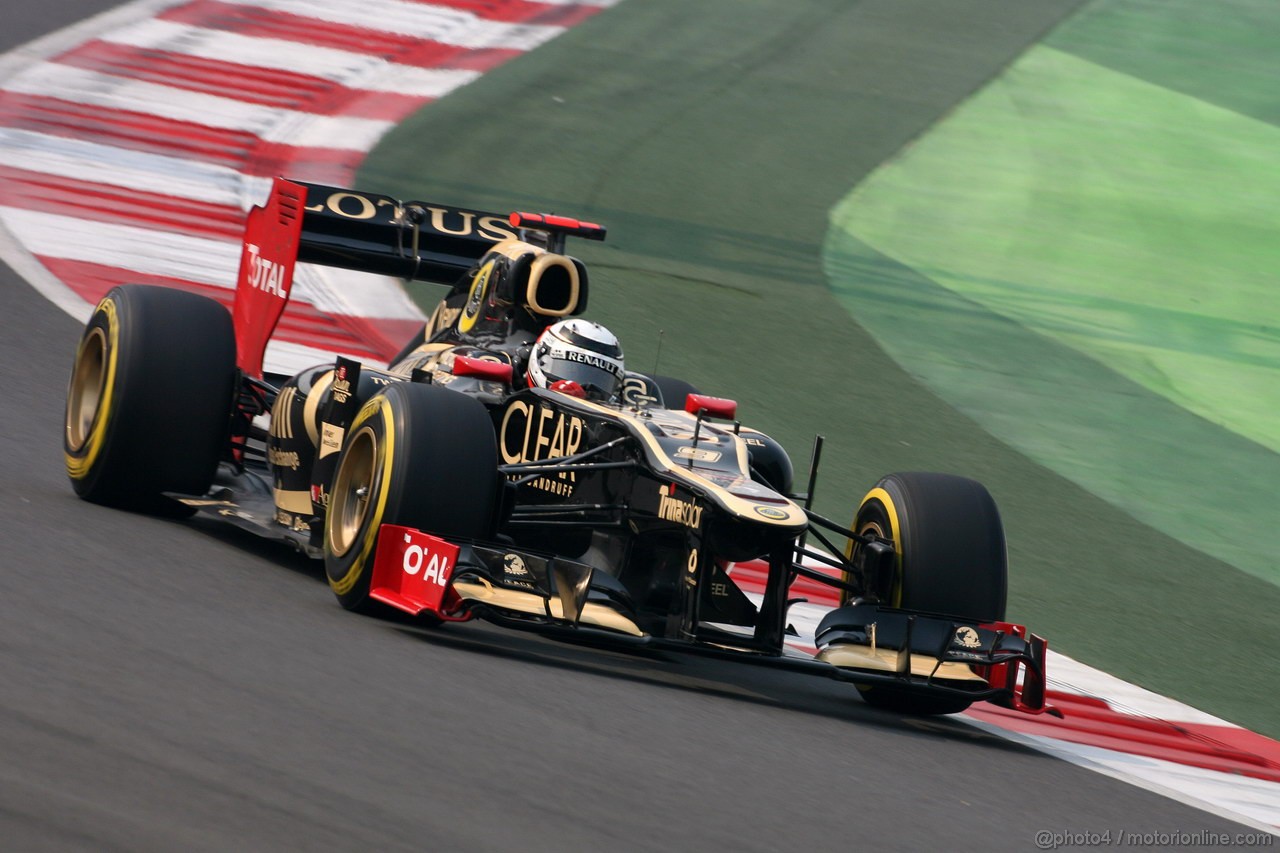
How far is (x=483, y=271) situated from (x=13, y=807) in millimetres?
5193

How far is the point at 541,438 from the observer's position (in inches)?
314

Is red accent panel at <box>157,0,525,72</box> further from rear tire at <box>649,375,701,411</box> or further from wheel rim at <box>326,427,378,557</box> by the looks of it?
wheel rim at <box>326,427,378,557</box>

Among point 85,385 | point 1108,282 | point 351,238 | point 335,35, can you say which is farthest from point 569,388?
point 335,35

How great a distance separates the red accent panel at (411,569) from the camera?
22.4ft

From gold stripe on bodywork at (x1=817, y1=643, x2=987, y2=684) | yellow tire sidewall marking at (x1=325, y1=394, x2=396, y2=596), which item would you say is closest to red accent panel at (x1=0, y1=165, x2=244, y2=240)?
yellow tire sidewall marking at (x1=325, y1=394, x2=396, y2=596)

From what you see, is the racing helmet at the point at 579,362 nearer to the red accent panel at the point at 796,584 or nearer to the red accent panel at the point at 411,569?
the red accent panel at the point at 411,569

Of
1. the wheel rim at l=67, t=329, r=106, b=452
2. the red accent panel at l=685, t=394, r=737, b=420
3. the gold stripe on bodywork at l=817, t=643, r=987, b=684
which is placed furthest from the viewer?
the wheel rim at l=67, t=329, r=106, b=452

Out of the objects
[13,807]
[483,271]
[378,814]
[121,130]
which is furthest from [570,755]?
[121,130]

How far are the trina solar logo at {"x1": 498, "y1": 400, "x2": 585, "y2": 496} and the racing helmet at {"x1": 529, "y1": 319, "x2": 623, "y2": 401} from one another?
20 centimetres

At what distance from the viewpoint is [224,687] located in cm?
561

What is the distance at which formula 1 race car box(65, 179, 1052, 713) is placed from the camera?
23.1ft

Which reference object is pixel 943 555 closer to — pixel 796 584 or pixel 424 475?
pixel 424 475

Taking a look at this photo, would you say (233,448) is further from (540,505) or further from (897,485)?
(897,485)

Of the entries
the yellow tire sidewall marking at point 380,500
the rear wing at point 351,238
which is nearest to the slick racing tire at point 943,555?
the yellow tire sidewall marking at point 380,500
